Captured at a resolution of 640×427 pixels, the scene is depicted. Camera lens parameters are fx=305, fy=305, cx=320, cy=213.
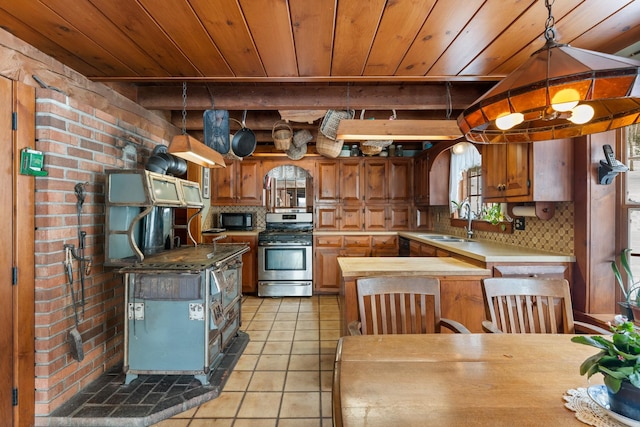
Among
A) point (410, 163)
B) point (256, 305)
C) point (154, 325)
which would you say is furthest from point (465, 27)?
point (256, 305)

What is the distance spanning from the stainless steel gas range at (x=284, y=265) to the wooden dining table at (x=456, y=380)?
10.4 feet

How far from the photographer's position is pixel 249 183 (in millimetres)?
4785

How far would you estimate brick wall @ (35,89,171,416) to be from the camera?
1.78 m

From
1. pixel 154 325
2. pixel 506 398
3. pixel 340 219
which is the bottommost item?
pixel 154 325

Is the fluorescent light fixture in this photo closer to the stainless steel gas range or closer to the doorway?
the doorway

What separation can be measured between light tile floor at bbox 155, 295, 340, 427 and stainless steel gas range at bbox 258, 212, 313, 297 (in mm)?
726

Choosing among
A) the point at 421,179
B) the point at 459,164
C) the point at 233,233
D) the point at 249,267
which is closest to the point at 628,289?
the point at 459,164

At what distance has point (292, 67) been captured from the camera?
6.72 feet

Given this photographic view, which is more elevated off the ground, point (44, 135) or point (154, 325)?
point (44, 135)

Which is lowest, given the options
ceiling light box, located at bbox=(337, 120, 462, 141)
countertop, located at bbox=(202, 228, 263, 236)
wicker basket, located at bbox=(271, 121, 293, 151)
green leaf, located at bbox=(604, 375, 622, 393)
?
green leaf, located at bbox=(604, 375, 622, 393)

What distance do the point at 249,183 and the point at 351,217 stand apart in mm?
1691

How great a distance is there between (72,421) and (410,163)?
4614 mm

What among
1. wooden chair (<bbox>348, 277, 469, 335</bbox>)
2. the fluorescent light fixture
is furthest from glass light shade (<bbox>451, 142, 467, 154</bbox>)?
the fluorescent light fixture

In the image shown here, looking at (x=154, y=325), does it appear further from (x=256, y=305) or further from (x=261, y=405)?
(x=256, y=305)
